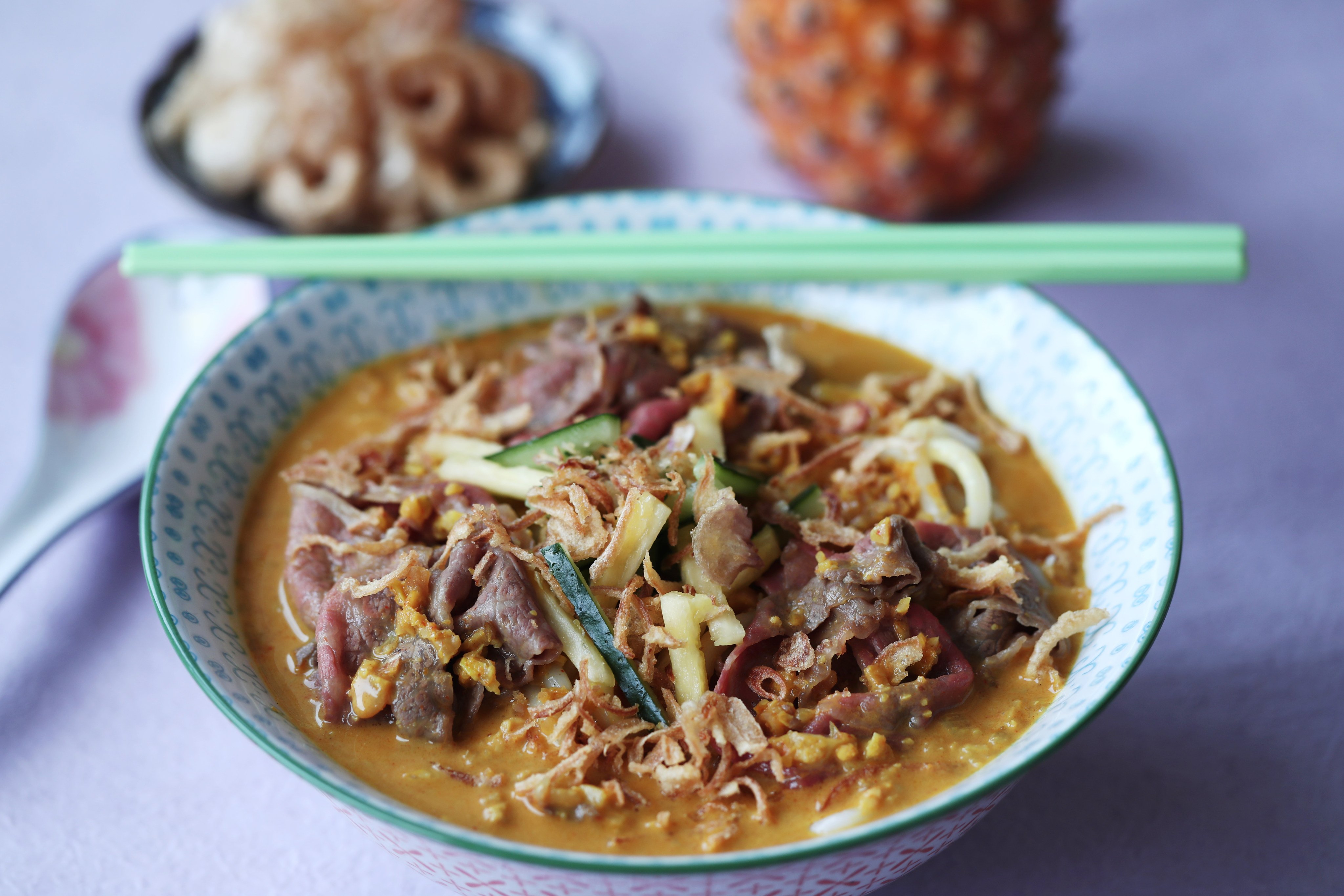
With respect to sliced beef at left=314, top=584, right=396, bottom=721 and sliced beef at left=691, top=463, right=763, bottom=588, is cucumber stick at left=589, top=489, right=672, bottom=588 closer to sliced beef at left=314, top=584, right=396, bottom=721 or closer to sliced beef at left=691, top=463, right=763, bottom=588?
sliced beef at left=691, top=463, right=763, bottom=588

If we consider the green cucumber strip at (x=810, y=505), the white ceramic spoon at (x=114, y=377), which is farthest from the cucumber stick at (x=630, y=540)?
the white ceramic spoon at (x=114, y=377)

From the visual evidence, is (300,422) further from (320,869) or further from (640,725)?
(640,725)

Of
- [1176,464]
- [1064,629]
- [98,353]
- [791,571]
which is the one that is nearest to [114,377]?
[98,353]

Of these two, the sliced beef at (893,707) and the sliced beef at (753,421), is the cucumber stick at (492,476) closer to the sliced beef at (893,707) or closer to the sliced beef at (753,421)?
the sliced beef at (753,421)

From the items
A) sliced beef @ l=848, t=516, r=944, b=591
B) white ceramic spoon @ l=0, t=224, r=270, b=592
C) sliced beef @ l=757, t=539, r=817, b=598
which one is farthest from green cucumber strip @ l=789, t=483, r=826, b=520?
white ceramic spoon @ l=0, t=224, r=270, b=592

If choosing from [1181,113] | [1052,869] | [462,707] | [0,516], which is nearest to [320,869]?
[462,707]

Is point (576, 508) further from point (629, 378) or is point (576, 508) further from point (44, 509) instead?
point (44, 509)

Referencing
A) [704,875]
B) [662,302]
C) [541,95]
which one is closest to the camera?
[704,875]
